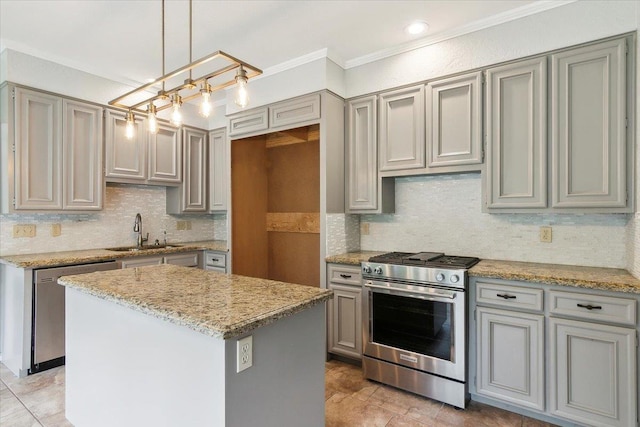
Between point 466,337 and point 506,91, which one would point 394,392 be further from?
point 506,91

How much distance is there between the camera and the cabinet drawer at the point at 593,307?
1.88m

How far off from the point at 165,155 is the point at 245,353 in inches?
132

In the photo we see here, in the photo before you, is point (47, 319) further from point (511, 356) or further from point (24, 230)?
point (511, 356)

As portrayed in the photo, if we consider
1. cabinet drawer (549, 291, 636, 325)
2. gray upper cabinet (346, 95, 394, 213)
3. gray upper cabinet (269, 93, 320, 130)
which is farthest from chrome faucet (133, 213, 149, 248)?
cabinet drawer (549, 291, 636, 325)

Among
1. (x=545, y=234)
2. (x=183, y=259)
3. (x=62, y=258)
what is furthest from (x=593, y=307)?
(x=62, y=258)

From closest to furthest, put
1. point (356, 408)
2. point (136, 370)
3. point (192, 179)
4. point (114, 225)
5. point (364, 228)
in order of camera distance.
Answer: point (136, 370), point (356, 408), point (364, 228), point (114, 225), point (192, 179)

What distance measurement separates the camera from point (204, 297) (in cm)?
152

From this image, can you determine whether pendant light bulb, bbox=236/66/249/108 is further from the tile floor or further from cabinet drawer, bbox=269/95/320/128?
the tile floor

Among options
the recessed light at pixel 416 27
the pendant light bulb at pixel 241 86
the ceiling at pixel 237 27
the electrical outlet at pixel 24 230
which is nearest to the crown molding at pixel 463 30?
the ceiling at pixel 237 27

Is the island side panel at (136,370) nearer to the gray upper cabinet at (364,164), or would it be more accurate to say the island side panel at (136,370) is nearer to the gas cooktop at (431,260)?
the gas cooktop at (431,260)

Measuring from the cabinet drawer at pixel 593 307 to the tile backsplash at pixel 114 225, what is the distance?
3.94 meters

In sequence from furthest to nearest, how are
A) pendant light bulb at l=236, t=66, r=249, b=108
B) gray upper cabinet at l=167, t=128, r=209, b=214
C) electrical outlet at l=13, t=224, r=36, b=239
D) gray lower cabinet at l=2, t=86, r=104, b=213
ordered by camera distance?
gray upper cabinet at l=167, t=128, r=209, b=214 → electrical outlet at l=13, t=224, r=36, b=239 → gray lower cabinet at l=2, t=86, r=104, b=213 → pendant light bulb at l=236, t=66, r=249, b=108

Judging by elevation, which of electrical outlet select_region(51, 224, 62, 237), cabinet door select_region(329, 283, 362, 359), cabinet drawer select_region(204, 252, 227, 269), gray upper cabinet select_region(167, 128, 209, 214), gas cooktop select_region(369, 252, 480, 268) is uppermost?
gray upper cabinet select_region(167, 128, 209, 214)

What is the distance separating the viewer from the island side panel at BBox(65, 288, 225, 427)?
1.28 metres
